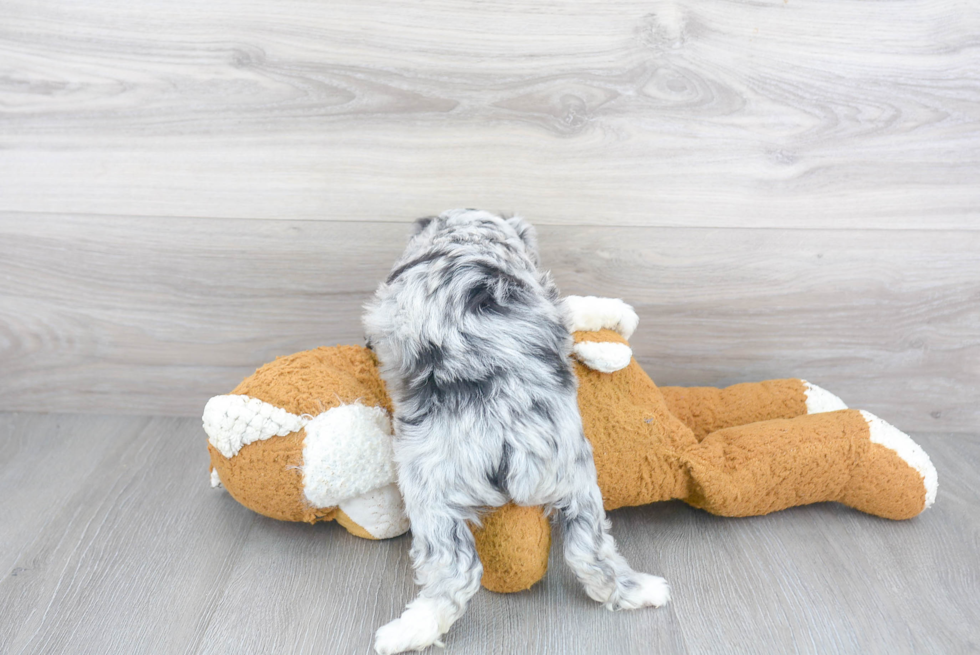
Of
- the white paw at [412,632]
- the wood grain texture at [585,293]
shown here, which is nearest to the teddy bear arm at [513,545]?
the white paw at [412,632]

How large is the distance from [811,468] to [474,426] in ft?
2.47

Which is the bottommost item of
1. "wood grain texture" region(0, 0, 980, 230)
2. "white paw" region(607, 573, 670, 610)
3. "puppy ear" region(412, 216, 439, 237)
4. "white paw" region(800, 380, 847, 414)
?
"white paw" region(607, 573, 670, 610)

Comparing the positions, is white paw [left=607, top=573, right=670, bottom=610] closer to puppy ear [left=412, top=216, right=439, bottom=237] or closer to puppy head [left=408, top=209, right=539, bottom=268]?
puppy head [left=408, top=209, right=539, bottom=268]

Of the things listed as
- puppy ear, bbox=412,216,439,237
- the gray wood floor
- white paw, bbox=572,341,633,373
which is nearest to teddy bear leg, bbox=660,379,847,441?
the gray wood floor

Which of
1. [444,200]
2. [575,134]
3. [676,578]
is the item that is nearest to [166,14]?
[444,200]

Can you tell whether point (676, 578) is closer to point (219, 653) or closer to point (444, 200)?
point (219, 653)

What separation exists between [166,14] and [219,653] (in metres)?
1.41

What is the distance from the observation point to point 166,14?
160 cm

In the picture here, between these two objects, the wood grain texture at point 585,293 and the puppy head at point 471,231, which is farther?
the wood grain texture at point 585,293

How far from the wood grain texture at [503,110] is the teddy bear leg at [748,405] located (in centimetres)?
42

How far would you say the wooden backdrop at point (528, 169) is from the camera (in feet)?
5.21

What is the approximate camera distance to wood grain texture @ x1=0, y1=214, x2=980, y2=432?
1.72 metres

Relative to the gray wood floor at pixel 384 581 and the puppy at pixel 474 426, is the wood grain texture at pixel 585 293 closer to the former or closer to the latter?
the gray wood floor at pixel 384 581

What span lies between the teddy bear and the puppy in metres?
0.15
